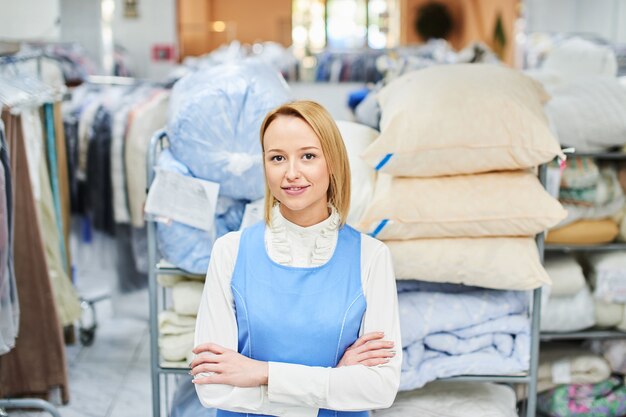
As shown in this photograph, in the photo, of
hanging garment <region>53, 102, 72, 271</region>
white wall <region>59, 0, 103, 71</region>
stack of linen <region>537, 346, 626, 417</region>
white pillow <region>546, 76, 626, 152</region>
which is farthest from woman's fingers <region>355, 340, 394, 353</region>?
white wall <region>59, 0, 103, 71</region>

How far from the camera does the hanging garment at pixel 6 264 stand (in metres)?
2.26

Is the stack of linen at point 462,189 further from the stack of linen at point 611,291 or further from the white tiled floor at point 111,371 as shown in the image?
the white tiled floor at point 111,371

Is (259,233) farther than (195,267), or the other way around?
(195,267)

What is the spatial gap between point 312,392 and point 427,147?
32.1 inches

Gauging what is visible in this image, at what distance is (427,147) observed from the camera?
82.4 inches

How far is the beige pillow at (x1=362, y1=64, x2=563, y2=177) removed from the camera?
2.09 meters

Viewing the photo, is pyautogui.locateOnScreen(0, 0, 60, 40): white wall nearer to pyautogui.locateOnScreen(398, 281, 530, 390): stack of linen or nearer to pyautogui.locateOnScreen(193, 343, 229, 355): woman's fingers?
pyautogui.locateOnScreen(398, 281, 530, 390): stack of linen

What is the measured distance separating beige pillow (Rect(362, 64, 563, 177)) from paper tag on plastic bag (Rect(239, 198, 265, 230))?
0.34 metres

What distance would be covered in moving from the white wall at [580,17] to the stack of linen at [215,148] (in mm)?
4533

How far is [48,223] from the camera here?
314 cm

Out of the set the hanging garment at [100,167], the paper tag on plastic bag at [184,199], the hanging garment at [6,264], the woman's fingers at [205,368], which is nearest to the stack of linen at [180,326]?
the paper tag on plastic bag at [184,199]

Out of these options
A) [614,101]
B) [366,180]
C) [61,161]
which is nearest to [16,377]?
[61,161]

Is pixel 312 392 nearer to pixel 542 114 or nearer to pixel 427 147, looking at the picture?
pixel 427 147

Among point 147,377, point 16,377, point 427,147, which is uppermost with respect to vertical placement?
point 427,147
